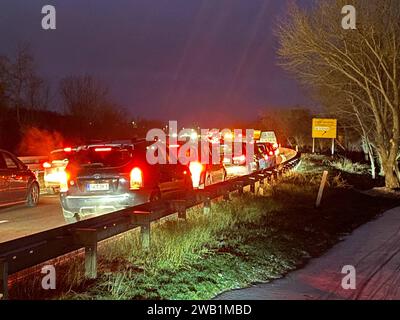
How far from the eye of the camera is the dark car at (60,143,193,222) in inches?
456

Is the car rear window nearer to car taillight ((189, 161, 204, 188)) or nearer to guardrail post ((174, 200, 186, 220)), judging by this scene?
guardrail post ((174, 200, 186, 220))

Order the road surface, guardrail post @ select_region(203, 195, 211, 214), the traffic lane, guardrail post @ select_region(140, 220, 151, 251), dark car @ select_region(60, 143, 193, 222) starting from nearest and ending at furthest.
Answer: the road surface < guardrail post @ select_region(140, 220, 151, 251) < dark car @ select_region(60, 143, 193, 222) < the traffic lane < guardrail post @ select_region(203, 195, 211, 214)

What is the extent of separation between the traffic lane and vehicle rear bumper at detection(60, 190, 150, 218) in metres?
0.84

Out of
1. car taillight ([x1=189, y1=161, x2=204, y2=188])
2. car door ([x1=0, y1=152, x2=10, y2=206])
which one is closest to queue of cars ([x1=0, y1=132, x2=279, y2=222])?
car door ([x1=0, y1=152, x2=10, y2=206])

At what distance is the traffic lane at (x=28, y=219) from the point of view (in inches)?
470

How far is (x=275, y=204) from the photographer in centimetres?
1511

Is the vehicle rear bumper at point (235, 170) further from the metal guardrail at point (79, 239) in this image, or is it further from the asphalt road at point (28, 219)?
the metal guardrail at point (79, 239)

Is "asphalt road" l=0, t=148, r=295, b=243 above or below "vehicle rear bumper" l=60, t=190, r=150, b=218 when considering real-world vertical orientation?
below

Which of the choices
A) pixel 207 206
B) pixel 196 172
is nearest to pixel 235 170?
pixel 196 172

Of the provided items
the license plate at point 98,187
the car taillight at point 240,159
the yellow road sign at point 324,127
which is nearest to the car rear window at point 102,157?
the license plate at point 98,187

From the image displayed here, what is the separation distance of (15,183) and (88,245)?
931cm

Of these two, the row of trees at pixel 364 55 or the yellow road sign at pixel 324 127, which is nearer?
the row of trees at pixel 364 55

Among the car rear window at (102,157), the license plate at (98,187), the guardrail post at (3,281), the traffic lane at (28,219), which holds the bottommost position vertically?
the traffic lane at (28,219)
